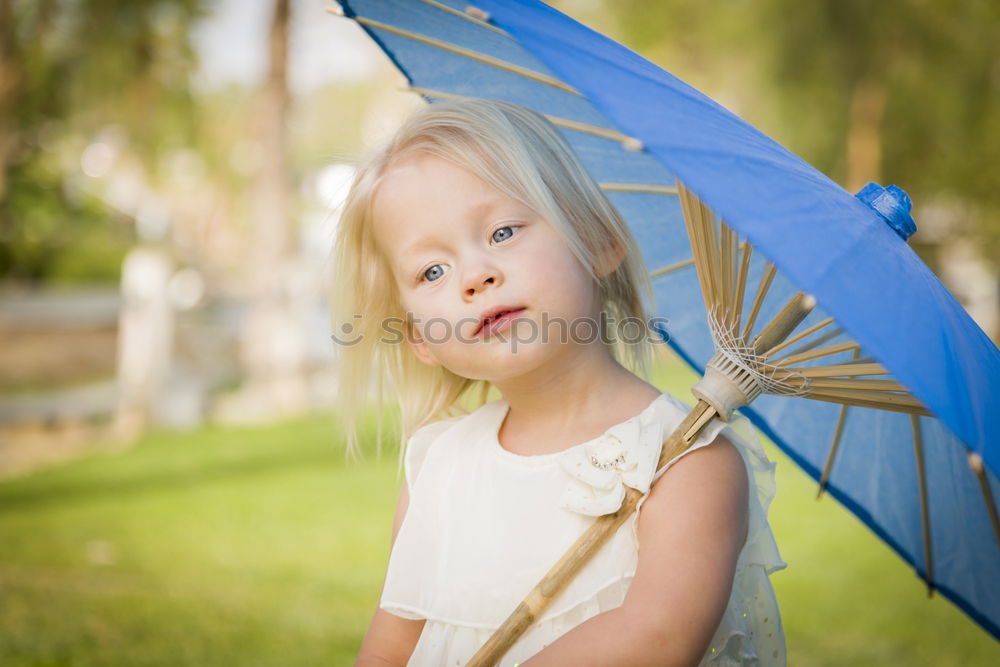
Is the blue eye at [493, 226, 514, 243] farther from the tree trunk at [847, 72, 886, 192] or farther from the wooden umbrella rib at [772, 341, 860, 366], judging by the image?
the tree trunk at [847, 72, 886, 192]

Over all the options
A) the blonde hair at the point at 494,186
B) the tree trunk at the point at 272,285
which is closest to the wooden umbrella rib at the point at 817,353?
the blonde hair at the point at 494,186

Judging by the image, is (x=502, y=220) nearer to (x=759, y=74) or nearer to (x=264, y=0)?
(x=264, y=0)

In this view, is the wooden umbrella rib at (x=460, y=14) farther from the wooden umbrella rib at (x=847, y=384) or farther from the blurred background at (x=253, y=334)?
the wooden umbrella rib at (x=847, y=384)

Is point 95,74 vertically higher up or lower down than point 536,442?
lower down

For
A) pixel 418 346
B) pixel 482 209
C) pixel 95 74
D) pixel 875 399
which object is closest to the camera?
pixel 875 399

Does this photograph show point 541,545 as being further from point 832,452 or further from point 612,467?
point 832,452

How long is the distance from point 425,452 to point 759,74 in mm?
11043

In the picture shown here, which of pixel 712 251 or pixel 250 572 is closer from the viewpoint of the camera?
pixel 712 251

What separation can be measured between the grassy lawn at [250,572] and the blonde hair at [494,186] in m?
1.17

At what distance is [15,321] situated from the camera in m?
9.70

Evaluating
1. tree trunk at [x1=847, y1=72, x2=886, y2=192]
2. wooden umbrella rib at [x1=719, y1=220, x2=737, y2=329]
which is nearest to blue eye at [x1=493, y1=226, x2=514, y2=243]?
wooden umbrella rib at [x1=719, y1=220, x2=737, y2=329]

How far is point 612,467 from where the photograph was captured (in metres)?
1.47

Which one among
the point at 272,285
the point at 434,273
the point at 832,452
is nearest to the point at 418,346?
the point at 434,273

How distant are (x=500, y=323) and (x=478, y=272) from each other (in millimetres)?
88
